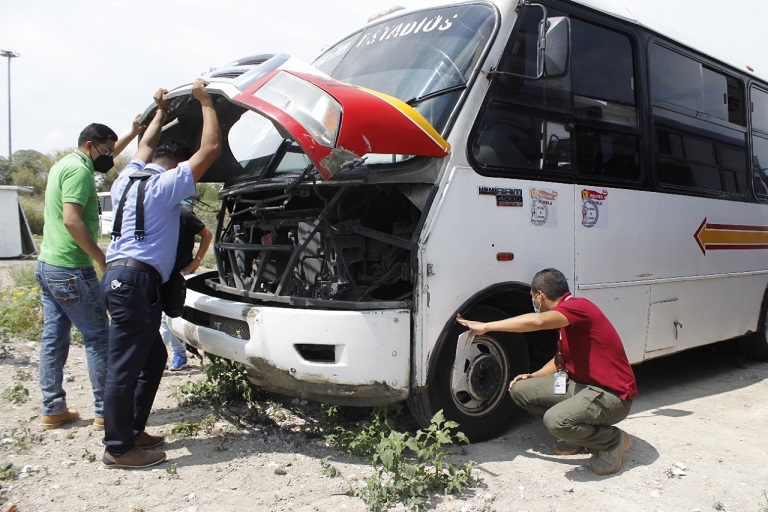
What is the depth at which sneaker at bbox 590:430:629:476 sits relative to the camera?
3.74 m

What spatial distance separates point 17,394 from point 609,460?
14.2 ft

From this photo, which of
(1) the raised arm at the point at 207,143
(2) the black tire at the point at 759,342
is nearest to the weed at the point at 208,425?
(1) the raised arm at the point at 207,143

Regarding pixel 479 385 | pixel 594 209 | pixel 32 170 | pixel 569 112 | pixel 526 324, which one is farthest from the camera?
pixel 32 170

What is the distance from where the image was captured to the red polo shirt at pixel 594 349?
149 inches

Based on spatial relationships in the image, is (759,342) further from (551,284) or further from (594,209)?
(551,284)

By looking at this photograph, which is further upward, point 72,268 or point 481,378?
point 72,268

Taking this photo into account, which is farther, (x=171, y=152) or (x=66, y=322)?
(x=66, y=322)

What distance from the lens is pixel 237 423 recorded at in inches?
173

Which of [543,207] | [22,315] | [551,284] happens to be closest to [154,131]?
[543,207]

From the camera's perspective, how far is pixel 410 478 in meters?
3.28

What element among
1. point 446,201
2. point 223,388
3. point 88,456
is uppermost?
point 446,201

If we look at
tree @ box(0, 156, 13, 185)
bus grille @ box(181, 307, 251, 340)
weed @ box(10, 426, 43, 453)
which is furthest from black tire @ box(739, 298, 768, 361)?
tree @ box(0, 156, 13, 185)

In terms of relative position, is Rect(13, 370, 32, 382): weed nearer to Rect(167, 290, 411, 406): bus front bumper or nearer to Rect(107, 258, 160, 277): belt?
Rect(107, 258, 160, 277): belt

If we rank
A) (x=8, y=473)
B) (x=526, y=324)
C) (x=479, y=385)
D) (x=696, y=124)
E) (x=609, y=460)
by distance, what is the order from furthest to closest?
(x=696, y=124) < (x=479, y=385) < (x=609, y=460) < (x=526, y=324) < (x=8, y=473)
